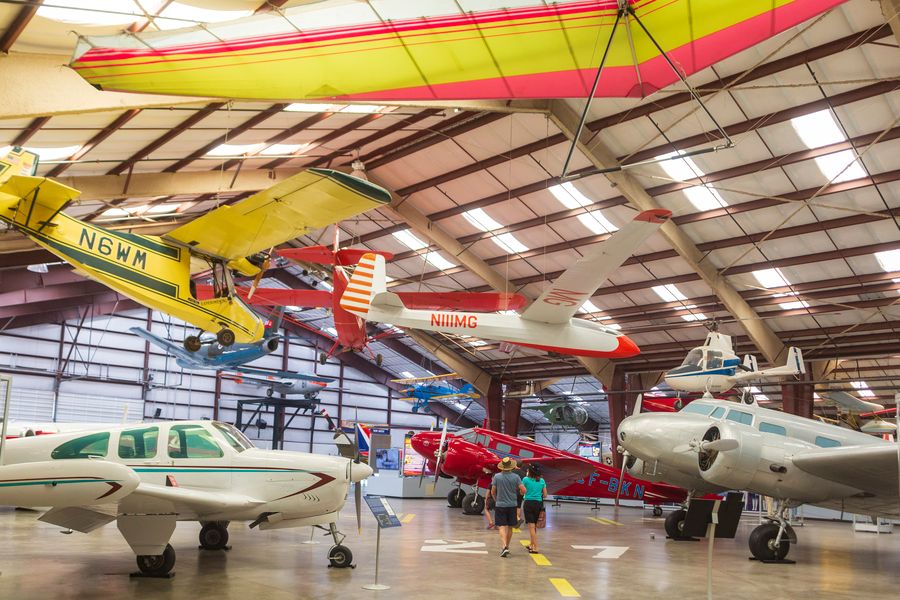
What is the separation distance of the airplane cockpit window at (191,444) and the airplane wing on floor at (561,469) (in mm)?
10877

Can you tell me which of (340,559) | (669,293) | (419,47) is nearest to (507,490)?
(340,559)

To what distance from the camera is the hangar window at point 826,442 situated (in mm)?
12283

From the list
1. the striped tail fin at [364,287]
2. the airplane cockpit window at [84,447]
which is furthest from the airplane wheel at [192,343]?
the airplane cockpit window at [84,447]

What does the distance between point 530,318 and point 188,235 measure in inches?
240

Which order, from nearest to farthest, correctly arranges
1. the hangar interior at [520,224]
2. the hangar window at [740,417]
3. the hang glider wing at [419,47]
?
the hang glider wing at [419,47] → the hangar interior at [520,224] → the hangar window at [740,417]

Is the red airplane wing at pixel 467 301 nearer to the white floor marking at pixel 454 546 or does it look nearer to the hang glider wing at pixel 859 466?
the white floor marking at pixel 454 546

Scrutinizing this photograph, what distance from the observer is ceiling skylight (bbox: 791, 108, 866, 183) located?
52.2 feet

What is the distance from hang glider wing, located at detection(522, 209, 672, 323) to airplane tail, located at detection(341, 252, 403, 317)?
8.77 ft

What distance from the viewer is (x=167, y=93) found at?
22.9 feet

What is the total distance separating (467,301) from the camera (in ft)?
65.0

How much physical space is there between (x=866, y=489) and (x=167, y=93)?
11716 mm

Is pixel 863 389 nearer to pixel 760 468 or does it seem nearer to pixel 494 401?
pixel 494 401

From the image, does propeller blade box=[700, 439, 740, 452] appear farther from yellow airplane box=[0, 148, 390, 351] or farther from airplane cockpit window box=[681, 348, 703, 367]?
airplane cockpit window box=[681, 348, 703, 367]

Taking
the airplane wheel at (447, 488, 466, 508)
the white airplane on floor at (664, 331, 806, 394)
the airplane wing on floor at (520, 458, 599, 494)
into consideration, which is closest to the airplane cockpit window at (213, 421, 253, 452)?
the airplane wing on floor at (520, 458, 599, 494)
